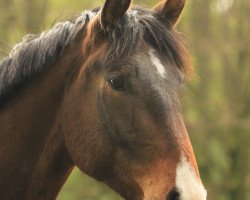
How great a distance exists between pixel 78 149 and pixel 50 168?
0.33m

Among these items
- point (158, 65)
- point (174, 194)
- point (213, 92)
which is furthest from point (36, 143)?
point (213, 92)

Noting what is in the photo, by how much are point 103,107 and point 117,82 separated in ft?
0.69

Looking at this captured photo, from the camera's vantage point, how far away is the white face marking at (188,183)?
3.51 m

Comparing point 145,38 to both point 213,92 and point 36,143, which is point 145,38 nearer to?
point 36,143

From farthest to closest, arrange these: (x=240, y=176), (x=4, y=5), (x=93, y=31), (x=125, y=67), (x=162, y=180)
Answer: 1. (x=240, y=176)
2. (x=4, y=5)
3. (x=93, y=31)
4. (x=125, y=67)
5. (x=162, y=180)

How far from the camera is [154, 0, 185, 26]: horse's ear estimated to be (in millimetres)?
4445

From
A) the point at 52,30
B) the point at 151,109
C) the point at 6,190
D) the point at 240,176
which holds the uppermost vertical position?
the point at 52,30

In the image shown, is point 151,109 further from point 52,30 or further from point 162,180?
point 52,30

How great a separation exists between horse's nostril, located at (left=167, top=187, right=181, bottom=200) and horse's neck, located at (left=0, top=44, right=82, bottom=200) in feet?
3.68

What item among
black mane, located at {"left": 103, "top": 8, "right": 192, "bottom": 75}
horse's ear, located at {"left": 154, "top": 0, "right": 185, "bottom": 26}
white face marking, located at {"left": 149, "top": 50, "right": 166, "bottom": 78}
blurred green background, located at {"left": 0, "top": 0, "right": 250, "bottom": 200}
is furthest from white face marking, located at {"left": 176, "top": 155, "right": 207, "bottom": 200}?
blurred green background, located at {"left": 0, "top": 0, "right": 250, "bottom": 200}

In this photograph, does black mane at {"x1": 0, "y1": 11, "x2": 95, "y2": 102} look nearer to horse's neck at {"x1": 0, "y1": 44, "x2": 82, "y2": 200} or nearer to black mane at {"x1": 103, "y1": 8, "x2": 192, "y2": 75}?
horse's neck at {"x1": 0, "y1": 44, "x2": 82, "y2": 200}

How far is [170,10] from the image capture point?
4.47 meters

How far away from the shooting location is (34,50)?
4.45 m

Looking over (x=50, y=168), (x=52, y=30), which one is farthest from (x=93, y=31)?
(x=50, y=168)
